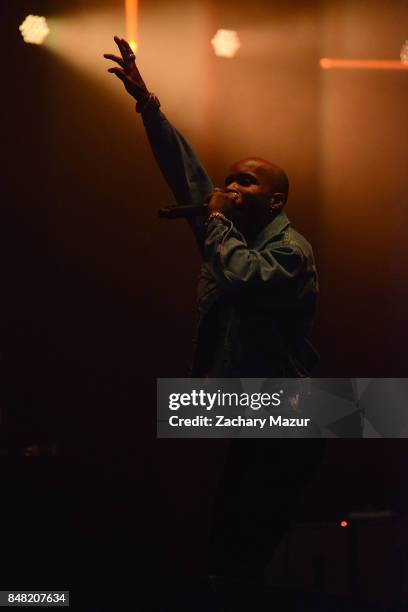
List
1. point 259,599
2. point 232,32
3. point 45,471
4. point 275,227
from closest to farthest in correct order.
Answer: point 259,599 → point 275,227 → point 45,471 → point 232,32

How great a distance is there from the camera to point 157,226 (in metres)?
2.91

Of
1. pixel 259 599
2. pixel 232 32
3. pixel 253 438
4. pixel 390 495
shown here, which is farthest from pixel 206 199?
pixel 390 495

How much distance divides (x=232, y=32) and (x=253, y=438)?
1591mm

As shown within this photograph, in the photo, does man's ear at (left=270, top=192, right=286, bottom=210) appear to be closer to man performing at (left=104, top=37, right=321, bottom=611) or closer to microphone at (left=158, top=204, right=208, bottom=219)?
man performing at (left=104, top=37, right=321, bottom=611)

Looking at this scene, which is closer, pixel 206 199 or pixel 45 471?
pixel 206 199

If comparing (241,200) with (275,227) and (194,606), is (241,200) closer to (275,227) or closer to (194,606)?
(275,227)

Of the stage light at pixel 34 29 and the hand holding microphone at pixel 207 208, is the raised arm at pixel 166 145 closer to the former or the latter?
the hand holding microphone at pixel 207 208

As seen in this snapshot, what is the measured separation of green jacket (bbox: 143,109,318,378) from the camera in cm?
183

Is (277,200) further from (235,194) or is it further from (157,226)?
(157,226)

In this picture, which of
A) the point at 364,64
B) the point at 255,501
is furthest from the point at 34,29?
the point at 255,501

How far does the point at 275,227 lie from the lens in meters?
1.98

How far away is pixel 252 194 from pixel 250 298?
274 millimetres

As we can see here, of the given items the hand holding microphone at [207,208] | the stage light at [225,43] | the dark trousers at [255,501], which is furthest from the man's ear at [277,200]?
the stage light at [225,43]

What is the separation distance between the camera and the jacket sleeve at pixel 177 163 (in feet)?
6.65
